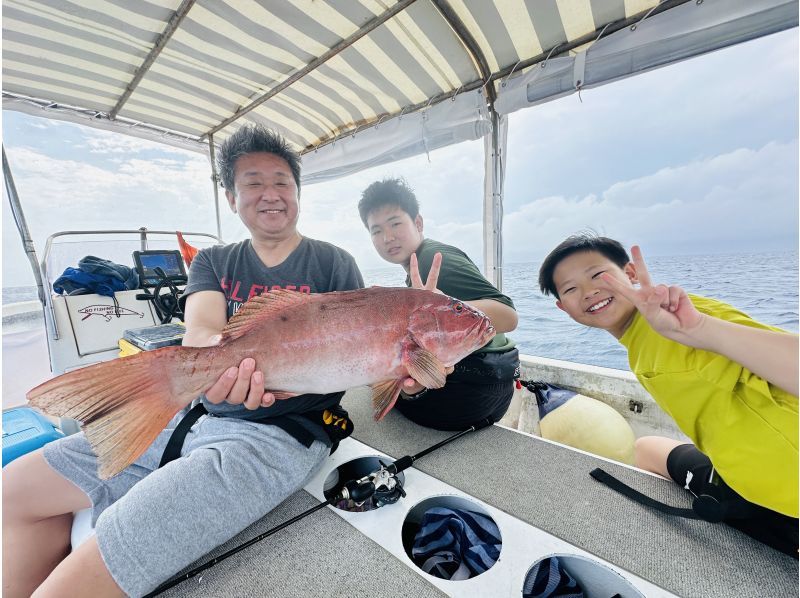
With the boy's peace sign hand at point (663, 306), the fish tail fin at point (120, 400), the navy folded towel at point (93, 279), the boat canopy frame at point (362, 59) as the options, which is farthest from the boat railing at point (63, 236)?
the boy's peace sign hand at point (663, 306)

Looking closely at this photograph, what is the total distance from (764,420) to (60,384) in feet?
7.62

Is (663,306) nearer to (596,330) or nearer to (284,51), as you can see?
(284,51)

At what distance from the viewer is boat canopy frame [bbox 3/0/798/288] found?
2.31 meters

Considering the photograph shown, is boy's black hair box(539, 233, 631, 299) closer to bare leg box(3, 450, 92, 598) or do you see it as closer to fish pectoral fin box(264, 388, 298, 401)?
fish pectoral fin box(264, 388, 298, 401)

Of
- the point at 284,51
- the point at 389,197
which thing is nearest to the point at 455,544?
the point at 389,197

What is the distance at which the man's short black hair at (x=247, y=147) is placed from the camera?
162cm

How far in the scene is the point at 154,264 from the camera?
3893mm

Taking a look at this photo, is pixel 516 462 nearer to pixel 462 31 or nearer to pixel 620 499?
pixel 620 499

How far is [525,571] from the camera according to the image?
3.53 ft

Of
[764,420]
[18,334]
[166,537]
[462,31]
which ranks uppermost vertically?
[462,31]

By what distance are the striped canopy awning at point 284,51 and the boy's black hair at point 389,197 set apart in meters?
1.48

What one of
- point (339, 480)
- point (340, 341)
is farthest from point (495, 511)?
point (340, 341)

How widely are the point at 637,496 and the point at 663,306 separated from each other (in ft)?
2.80

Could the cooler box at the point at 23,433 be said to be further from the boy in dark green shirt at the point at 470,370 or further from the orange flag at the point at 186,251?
the orange flag at the point at 186,251
